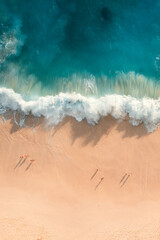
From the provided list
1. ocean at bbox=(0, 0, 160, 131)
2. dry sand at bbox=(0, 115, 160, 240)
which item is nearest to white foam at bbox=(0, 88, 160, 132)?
ocean at bbox=(0, 0, 160, 131)

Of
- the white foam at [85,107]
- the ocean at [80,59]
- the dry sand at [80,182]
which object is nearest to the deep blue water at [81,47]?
the ocean at [80,59]

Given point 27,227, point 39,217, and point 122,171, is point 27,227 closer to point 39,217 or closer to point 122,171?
point 39,217

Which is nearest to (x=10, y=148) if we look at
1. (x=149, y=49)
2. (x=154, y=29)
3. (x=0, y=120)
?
(x=0, y=120)

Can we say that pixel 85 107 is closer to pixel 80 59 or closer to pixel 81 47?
pixel 80 59

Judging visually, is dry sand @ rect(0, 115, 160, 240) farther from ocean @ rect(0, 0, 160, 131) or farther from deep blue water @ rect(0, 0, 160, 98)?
deep blue water @ rect(0, 0, 160, 98)

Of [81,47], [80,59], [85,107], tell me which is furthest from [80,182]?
[81,47]

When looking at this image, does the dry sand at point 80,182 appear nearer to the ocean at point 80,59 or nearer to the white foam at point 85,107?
the white foam at point 85,107
